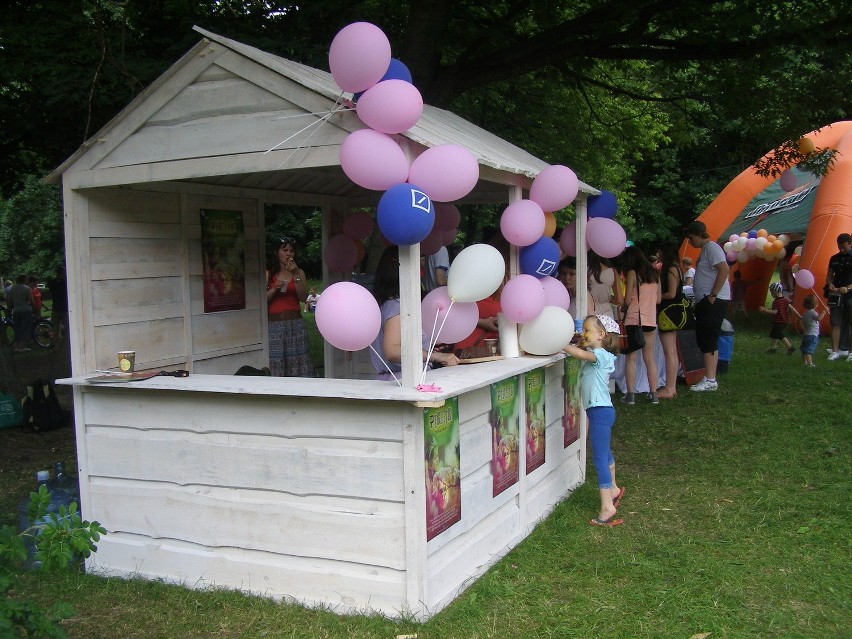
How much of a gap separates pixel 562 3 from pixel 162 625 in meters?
7.20

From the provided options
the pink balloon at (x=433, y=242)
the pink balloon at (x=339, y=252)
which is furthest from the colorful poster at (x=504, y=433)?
the pink balloon at (x=339, y=252)

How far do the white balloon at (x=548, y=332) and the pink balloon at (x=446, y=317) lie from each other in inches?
26.0

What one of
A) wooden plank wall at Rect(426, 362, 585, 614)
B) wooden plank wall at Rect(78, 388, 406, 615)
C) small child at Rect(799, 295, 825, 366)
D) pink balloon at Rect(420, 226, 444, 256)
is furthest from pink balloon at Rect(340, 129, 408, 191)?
small child at Rect(799, 295, 825, 366)

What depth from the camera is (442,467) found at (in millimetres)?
3924

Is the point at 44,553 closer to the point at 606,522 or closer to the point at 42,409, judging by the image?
the point at 606,522

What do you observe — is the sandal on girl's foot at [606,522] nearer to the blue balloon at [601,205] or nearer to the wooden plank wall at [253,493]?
the wooden plank wall at [253,493]

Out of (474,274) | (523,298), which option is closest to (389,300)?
(474,274)

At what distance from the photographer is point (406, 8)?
30.5 feet

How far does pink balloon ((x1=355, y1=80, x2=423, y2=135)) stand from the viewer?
3559mm

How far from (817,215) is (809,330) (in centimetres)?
487

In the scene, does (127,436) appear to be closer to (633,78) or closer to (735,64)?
(735,64)

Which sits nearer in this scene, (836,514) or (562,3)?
(836,514)

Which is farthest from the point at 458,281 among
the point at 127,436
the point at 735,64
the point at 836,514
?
the point at 735,64

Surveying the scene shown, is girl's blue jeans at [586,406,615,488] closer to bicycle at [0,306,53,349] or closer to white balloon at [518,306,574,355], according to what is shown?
white balloon at [518,306,574,355]
